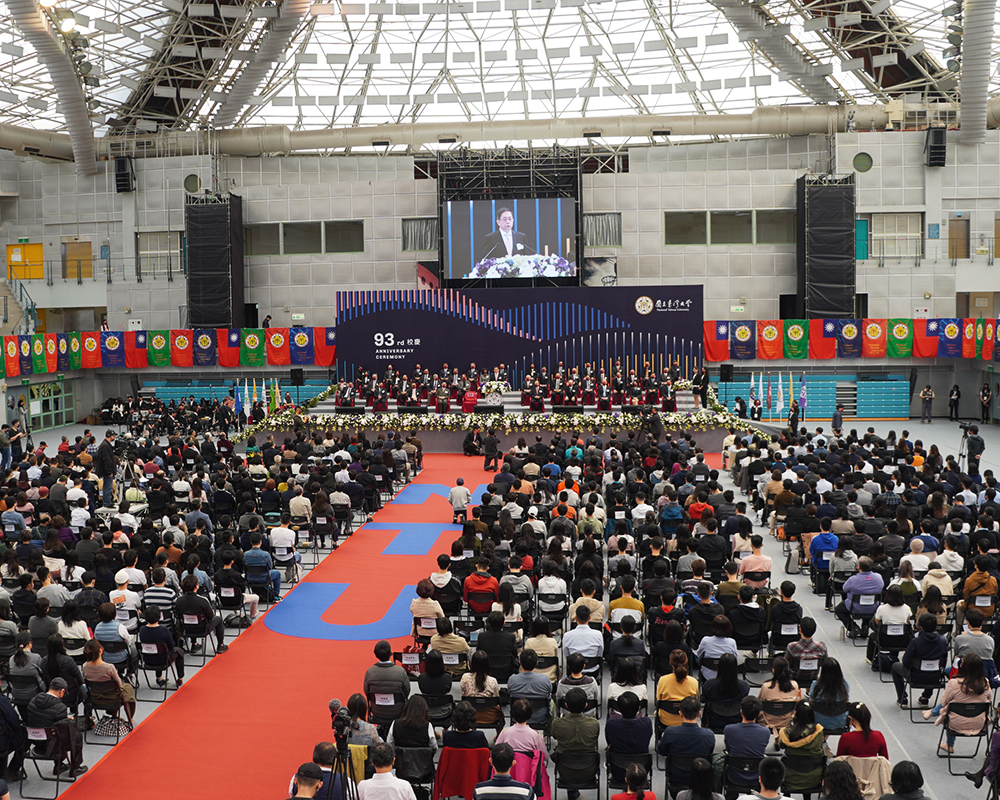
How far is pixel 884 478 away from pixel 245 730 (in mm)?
12418

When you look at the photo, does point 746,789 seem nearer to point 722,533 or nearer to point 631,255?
point 722,533

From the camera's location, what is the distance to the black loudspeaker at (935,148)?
133 feet

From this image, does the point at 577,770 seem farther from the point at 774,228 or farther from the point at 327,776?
the point at 774,228

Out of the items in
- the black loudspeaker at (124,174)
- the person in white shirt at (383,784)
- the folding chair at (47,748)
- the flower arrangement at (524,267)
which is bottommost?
the folding chair at (47,748)

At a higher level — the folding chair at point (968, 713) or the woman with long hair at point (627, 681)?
the woman with long hair at point (627, 681)

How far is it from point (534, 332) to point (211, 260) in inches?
613

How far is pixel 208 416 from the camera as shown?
3719 centimetres

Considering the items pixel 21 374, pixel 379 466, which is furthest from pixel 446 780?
pixel 21 374

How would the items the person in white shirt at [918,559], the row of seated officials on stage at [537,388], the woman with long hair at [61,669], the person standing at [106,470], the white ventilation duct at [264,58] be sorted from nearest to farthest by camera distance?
the woman with long hair at [61,669]
the person in white shirt at [918,559]
the person standing at [106,470]
the row of seated officials on stage at [537,388]
the white ventilation duct at [264,58]

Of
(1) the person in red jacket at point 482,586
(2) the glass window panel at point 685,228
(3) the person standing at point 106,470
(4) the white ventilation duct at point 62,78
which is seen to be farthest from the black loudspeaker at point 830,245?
(1) the person in red jacket at point 482,586

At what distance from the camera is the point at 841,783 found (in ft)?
21.0

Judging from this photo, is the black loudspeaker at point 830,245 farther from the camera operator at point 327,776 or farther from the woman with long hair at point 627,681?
the camera operator at point 327,776

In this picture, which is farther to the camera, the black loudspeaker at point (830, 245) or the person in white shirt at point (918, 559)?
the black loudspeaker at point (830, 245)

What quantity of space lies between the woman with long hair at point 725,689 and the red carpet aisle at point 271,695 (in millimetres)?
4118
